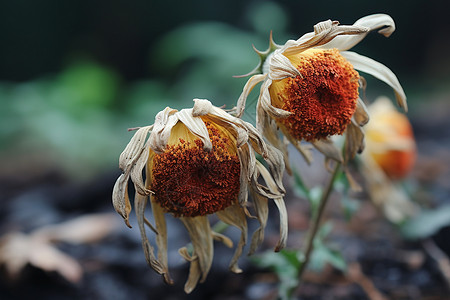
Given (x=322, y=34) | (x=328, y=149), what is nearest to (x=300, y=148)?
(x=328, y=149)

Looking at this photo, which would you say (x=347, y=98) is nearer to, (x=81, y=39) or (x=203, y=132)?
(x=203, y=132)

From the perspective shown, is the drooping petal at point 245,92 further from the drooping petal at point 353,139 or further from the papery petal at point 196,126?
the drooping petal at point 353,139

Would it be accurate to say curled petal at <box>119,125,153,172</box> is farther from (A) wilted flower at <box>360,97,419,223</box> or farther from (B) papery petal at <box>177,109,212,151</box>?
(A) wilted flower at <box>360,97,419,223</box>

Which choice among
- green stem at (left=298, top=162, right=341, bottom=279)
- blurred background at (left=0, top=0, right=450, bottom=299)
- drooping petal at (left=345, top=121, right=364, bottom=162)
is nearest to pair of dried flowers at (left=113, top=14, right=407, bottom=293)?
drooping petal at (left=345, top=121, right=364, bottom=162)

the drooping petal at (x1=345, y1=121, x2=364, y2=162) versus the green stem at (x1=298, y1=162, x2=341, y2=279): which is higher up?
the drooping petal at (x1=345, y1=121, x2=364, y2=162)

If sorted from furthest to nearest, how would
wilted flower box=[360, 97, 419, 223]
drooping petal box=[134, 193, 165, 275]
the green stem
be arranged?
wilted flower box=[360, 97, 419, 223], the green stem, drooping petal box=[134, 193, 165, 275]

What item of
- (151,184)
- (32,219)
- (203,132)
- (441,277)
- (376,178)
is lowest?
(32,219)

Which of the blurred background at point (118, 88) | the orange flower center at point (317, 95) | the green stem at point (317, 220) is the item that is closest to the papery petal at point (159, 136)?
the orange flower center at point (317, 95)

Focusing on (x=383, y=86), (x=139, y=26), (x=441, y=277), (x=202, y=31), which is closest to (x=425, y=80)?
(x=383, y=86)

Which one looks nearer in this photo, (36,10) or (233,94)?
(233,94)
